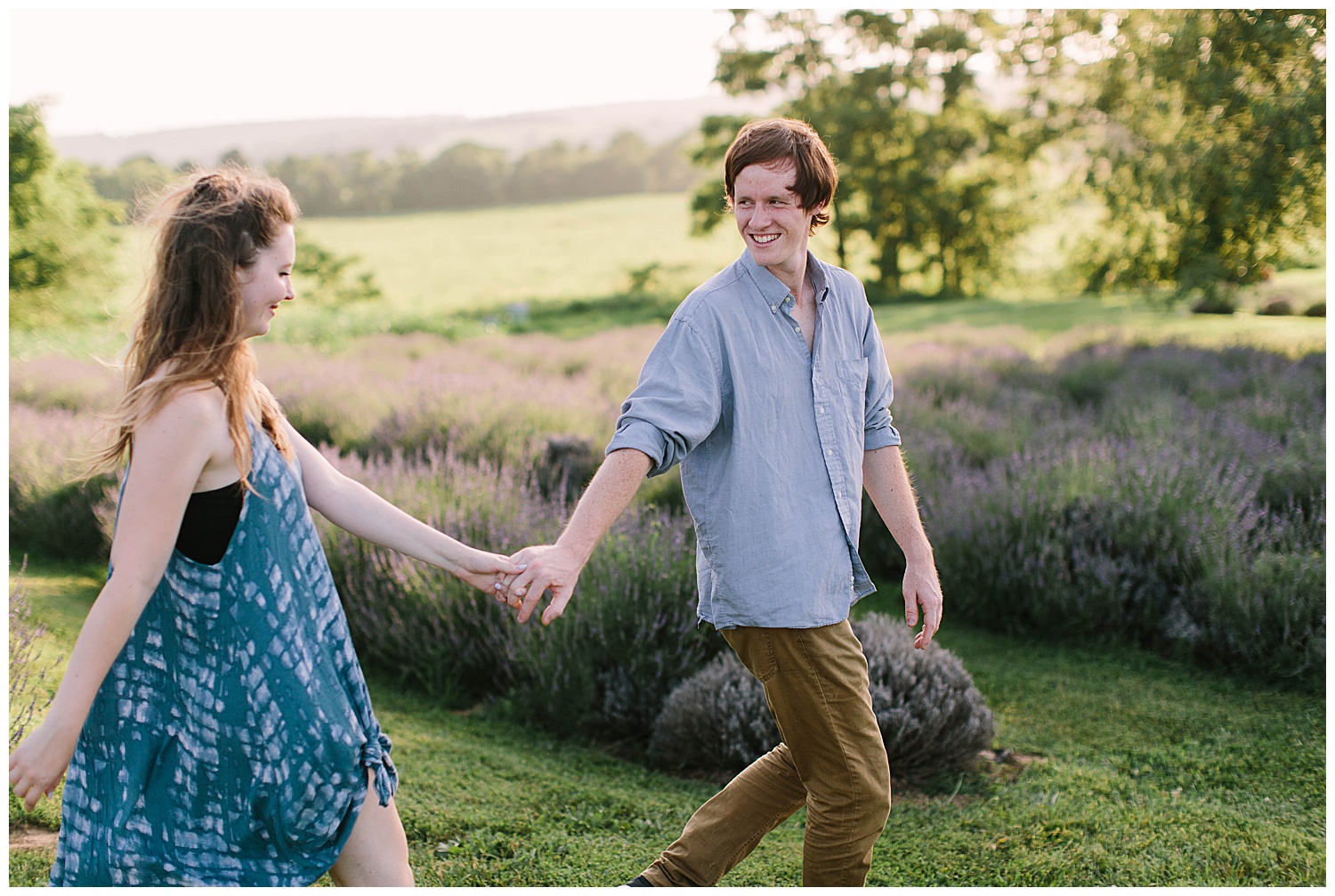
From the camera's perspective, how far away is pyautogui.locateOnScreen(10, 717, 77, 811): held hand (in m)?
1.70

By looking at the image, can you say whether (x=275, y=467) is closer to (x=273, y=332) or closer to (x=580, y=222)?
(x=273, y=332)

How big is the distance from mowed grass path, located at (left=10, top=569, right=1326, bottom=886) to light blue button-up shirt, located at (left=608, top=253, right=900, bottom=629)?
129 cm

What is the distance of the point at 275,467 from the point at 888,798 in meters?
1.60

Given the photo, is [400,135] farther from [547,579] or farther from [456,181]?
[547,579]

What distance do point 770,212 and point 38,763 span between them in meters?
1.84

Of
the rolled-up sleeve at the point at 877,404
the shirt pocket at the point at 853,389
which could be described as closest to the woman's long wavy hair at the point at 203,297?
the shirt pocket at the point at 853,389

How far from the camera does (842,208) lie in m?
36.6

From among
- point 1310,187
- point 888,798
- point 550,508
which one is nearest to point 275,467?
point 888,798

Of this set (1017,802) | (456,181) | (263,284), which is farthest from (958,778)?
(456,181)

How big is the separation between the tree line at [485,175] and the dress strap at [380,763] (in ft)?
186

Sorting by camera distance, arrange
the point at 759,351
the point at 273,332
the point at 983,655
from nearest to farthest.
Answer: the point at 759,351
the point at 983,655
the point at 273,332

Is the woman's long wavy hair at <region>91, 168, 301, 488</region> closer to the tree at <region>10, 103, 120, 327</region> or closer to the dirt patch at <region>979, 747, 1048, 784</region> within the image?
the dirt patch at <region>979, 747, 1048, 784</region>

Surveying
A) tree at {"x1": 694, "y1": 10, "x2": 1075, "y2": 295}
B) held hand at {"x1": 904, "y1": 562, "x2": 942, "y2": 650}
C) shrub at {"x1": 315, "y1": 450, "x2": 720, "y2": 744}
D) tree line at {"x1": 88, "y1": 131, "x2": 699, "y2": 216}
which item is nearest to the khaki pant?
held hand at {"x1": 904, "y1": 562, "x2": 942, "y2": 650}

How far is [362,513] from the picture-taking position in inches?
86.0
